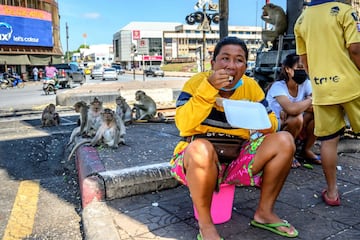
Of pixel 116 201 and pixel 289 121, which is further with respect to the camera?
pixel 289 121

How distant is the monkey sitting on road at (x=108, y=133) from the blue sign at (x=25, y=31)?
34.9 metres

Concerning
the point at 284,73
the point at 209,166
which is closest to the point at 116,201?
the point at 209,166

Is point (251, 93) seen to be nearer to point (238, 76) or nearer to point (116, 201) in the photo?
point (238, 76)

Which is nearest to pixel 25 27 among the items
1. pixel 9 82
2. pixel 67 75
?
pixel 9 82

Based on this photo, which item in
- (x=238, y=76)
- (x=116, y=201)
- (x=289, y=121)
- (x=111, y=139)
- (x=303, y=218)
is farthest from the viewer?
(x=111, y=139)

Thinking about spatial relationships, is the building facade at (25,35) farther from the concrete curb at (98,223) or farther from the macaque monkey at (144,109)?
the concrete curb at (98,223)

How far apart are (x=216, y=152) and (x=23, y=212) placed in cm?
217

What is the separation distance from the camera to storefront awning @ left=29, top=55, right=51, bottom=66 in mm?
38938

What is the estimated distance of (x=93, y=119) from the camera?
5.72 m

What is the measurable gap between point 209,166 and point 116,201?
1.35 metres

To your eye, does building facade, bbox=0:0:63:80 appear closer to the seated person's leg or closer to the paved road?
the paved road

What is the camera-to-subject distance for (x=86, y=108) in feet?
19.9

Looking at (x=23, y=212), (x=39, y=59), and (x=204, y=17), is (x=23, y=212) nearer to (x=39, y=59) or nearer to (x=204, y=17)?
(x=204, y=17)

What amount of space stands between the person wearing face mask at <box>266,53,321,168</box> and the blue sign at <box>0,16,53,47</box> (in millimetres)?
37145
